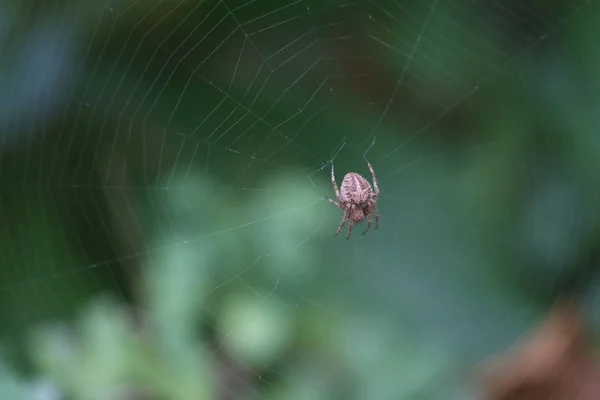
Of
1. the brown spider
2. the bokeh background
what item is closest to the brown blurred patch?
the bokeh background

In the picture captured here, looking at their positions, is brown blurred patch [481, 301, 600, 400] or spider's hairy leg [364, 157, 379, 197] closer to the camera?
brown blurred patch [481, 301, 600, 400]

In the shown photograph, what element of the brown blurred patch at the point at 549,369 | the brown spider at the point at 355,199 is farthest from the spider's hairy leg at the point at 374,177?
the brown blurred patch at the point at 549,369

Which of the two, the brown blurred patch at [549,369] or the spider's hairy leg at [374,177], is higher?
the spider's hairy leg at [374,177]

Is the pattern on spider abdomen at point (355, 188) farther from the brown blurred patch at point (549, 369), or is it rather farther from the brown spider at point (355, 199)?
the brown blurred patch at point (549, 369)

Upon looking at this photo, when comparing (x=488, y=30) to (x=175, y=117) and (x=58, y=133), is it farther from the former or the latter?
(x=58, y=133)

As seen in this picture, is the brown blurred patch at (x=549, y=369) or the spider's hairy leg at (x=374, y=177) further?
the spider's hairy leg at (x=374, y=177)

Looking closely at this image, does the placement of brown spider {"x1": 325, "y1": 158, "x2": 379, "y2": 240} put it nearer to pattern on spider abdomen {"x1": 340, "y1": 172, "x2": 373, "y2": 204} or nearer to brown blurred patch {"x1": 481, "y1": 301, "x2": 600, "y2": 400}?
pattern on spider abdomen {"x1": 340, "y1": 172, "x2": 373, "y2": 204}
